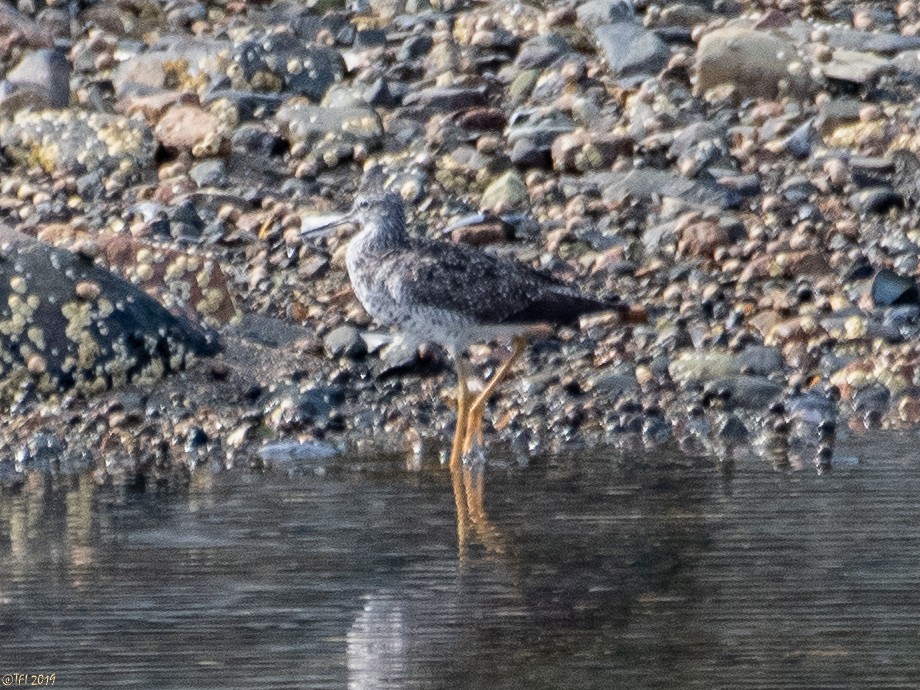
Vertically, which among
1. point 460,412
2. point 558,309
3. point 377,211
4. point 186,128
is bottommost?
point 460,412

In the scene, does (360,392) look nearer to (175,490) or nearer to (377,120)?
(175,490)

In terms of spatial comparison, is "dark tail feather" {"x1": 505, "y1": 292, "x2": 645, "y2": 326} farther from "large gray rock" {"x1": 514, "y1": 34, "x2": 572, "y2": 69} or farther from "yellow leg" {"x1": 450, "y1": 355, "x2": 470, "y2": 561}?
"large gray rock" {"x1": 514, "y1": 34, "x2": 572, "y2": 69}

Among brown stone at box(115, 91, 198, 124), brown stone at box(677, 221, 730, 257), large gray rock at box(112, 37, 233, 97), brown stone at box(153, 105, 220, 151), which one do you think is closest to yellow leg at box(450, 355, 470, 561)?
brown stone at box(677, 221, 730, 257)

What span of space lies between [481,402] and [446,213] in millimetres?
3249

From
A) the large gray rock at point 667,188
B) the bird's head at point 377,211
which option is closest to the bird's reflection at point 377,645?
the bird's head at point 377,211

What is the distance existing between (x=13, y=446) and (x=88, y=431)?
17.6 inches

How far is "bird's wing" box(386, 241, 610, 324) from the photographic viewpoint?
10.4 m

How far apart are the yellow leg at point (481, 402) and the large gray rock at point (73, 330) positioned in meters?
1.79

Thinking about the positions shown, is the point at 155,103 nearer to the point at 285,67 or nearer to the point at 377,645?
the point at 285,67

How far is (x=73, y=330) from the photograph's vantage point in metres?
10.9

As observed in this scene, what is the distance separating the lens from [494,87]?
14844mm

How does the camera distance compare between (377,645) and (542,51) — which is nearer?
(377,645)

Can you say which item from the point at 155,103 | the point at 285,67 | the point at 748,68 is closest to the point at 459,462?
the point at 155,103

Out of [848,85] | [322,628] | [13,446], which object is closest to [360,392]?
[13,446]
